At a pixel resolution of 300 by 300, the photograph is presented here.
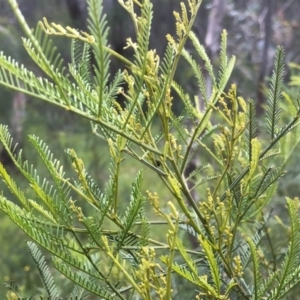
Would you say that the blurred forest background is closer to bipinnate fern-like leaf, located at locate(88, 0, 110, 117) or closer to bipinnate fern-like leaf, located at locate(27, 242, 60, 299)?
bipinnate fern-like leaf, located at locate(27, 242, 60, 299)

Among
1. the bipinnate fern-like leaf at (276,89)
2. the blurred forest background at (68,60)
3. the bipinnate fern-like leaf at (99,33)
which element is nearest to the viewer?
the bipinnate fern-like leaf at (99,33)

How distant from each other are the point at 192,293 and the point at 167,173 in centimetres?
50

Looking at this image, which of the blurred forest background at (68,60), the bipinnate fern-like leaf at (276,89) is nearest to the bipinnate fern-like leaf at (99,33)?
the bipinnate fern-like leaf at (276,89)

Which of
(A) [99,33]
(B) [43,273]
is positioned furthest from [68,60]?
(A) [99,33]

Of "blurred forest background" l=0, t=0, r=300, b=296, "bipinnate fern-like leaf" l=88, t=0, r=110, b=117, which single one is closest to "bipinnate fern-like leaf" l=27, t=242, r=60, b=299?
"bipinnate fern-like leaf" l=88, t=0, r=110, b=117

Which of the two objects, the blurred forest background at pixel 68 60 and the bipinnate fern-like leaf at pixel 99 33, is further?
the blurred forest background at pixel 68 60

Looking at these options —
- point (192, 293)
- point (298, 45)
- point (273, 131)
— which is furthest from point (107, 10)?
point (273, 131)

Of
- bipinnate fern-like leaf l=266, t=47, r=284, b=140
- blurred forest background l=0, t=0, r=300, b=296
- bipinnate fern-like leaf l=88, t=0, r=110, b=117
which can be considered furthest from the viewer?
blurred forest background l=0, t=0, r=300, b=296

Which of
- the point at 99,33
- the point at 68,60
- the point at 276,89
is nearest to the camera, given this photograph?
the point at 99,33

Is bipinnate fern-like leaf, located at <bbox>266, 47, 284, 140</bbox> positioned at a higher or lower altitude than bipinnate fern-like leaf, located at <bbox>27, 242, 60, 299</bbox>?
higher

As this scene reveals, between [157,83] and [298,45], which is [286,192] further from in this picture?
[298,45]

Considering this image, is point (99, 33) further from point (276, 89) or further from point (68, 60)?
point (68, 60)

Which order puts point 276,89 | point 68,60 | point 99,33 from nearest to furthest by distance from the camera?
1. point 99,33
2. point 276,89
3. point 68,60

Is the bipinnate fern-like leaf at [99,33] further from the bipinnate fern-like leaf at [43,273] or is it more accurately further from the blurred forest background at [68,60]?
the blurred forest background at [68,60]
